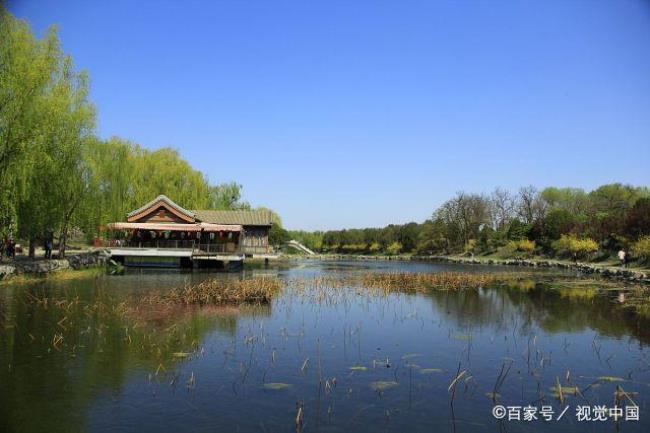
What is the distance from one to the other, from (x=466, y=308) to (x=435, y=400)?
10638 millimetres

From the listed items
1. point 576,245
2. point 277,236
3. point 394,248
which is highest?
point 277,236

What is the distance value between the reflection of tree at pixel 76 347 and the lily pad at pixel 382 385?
4.10 metres

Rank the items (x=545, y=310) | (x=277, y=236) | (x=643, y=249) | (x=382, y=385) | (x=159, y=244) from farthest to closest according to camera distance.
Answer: (x=277, y=236) → (x=159, y=244) → (x=643, y=249) → (x=545, y=310) → (x=382, y=385)

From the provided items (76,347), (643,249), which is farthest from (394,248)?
(76,347)

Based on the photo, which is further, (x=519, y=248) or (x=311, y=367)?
(x=519, y=248)

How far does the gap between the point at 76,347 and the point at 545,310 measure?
15.0m

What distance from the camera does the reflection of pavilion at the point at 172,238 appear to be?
34875 mm

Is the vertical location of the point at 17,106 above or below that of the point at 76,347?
above

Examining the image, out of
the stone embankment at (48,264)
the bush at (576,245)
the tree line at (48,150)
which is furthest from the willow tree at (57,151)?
the bush at (576,245)

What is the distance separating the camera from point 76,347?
11539mm

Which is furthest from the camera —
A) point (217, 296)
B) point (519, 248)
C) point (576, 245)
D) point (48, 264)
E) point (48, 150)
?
point (519, 248)

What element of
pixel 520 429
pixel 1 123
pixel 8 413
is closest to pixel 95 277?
pixel 1 123

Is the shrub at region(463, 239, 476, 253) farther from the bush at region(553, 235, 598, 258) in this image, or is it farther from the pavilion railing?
the pavilion railing

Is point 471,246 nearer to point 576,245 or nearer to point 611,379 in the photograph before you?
point 576,245
